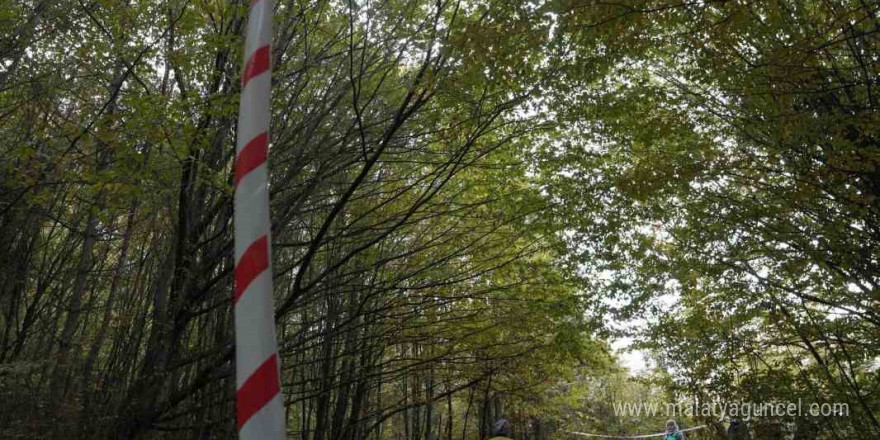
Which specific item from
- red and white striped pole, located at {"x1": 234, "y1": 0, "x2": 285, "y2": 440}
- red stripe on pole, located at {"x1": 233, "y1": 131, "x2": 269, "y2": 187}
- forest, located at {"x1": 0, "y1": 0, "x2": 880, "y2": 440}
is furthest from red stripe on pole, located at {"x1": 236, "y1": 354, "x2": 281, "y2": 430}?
forest, located at {"x1": 0, "y1": 0, "x2": 880, "y2": 440}

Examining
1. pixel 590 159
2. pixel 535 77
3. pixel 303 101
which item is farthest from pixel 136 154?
pixel 590 159

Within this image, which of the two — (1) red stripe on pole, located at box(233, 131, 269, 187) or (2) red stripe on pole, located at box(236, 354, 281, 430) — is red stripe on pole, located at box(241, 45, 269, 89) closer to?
(1) red stripe on pole, located at box(233, 131, 269, 187)

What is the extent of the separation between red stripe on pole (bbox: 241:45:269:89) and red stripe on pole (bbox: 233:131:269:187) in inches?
5.6

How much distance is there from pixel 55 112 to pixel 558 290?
5.32 m

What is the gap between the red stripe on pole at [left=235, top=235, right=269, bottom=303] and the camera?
0.97m

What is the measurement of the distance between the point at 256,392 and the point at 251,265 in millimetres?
225

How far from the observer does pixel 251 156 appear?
1.05m

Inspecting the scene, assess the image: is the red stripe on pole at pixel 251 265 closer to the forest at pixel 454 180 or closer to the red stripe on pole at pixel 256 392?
the red stripe on pole at pixel 256 392

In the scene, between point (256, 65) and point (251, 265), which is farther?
point (256, 65)

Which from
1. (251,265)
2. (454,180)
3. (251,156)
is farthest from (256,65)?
(454,180)

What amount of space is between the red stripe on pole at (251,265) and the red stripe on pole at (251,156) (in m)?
0.15

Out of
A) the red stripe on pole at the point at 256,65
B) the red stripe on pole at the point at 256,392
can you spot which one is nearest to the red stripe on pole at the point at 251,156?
the red stripe on pole at the point at 256,65

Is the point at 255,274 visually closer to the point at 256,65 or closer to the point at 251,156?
the point at 251,156

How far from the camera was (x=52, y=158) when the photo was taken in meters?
4.25
